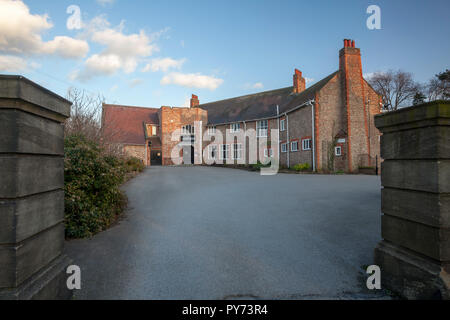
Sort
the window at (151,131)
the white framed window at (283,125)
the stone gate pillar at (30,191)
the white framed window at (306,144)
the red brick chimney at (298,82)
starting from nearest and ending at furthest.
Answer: the stone gate pillar at (30,191), the white framed window at (306,144), the white framed window at (283,125), the red brick chimney at (298,82), the window at (151,131)

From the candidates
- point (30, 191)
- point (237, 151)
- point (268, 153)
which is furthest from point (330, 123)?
point (30, 191)

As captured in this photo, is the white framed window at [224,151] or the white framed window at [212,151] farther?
the white framed window at [212,151]

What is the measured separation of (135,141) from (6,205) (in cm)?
2703

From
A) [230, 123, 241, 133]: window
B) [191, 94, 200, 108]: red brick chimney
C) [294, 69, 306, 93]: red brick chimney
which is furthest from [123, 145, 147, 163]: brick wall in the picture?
[294, 69, 306, 93]: red brick chimney

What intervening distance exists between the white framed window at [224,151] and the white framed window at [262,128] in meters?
4.09

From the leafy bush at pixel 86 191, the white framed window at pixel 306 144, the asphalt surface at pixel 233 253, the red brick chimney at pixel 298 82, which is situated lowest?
the asphalt surface at pixel 233 253

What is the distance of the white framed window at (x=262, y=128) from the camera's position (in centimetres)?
2600

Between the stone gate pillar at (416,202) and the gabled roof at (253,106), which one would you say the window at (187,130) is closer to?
the gabled roof at (253,106)

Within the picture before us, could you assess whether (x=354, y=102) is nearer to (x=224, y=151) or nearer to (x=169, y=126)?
(x=224, y=151)

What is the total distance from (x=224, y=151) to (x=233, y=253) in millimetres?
24967

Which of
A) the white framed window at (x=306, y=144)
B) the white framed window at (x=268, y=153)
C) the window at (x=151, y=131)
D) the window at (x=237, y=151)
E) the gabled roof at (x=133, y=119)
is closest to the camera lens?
the white framed window at (x=306, y=144)

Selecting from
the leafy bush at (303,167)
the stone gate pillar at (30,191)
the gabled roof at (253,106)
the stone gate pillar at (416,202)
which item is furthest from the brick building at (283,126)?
the stone gate pillar at (416,202)

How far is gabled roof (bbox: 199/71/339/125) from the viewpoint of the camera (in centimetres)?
2602
